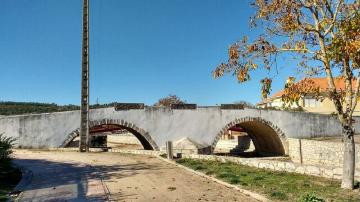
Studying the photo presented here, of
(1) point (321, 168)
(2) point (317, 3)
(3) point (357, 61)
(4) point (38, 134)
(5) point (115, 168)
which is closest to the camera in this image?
(3) point (357, 61)

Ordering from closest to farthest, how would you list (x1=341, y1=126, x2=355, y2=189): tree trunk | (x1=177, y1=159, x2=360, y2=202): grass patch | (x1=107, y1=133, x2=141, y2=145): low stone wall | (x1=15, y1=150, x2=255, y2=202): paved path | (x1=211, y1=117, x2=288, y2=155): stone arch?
(x1=15, y1=150, x2=255, y2=202): paved path → (x1=177, y1=159, x2=360, y2=202): grass patch → (x1=341, y1=126, x2=355, y2=189): tree trunk → (x1=211, y1=117, x2=288, y2=155): stone arch → (x1=107, y1=133, x2=141, y2=145): low stone wall

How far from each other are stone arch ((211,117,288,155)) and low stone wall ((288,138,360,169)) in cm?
356

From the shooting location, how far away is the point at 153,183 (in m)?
15.0

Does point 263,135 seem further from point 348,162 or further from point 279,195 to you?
point 279,195

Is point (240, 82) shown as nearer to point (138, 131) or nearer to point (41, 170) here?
point (41, 170)

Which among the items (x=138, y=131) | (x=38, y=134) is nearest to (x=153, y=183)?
(x=38, y=134)

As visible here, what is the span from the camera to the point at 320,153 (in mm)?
30969

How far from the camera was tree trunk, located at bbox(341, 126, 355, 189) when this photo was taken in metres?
14.6

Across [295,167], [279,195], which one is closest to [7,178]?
[279,195]

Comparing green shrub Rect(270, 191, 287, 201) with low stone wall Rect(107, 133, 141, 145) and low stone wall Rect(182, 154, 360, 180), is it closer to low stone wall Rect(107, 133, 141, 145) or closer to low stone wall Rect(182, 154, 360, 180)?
low stone wall Rect(182, 154, 360, 180)

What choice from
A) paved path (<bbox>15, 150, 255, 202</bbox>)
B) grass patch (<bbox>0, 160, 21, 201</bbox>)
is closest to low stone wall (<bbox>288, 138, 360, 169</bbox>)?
paved path (<bbox>15, 150, 255, 202</bbox>)

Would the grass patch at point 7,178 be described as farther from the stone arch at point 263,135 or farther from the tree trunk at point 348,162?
the stone arch at point 263,135

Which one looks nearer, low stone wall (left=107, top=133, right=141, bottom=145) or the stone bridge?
the stone bridge

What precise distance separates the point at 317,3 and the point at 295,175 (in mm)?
6558
